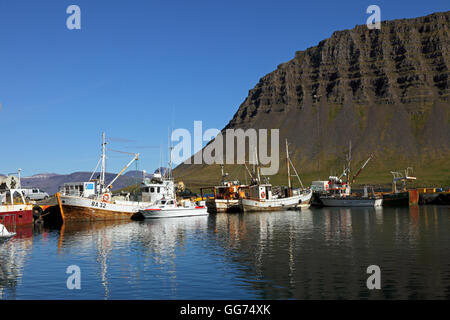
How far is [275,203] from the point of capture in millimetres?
111875

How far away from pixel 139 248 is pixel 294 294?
24380mm

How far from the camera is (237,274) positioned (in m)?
34.3

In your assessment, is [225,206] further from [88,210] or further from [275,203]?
[88,210]

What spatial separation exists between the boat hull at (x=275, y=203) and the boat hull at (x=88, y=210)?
1241 inches

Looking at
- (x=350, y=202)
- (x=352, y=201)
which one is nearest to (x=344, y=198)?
(x=350, y=202)

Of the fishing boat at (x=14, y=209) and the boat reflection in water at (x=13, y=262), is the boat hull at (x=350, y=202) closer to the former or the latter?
the fishing boat at (x=14, y=209)

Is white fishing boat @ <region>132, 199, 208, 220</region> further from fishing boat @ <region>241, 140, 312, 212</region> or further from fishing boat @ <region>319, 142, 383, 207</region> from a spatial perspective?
fishing boat @ <region>319, 142, 383, 207</region>

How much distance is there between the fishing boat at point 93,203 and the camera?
3265 inches

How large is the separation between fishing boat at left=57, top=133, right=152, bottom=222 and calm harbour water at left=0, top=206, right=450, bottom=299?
59.1 feet

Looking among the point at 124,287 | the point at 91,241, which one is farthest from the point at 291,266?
the point at 91,241

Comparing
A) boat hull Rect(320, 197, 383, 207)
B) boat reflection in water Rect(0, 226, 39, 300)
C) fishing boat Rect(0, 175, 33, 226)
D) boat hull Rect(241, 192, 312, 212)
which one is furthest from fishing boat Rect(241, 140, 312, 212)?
boat reflection in water Rect(0, 226, 39, 300)

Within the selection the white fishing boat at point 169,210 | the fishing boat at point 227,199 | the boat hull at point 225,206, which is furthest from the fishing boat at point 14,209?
the boat hull at point 225,206

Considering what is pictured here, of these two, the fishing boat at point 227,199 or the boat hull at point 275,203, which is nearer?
the boat hull at point 275,203

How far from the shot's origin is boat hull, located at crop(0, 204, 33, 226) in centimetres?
7338
